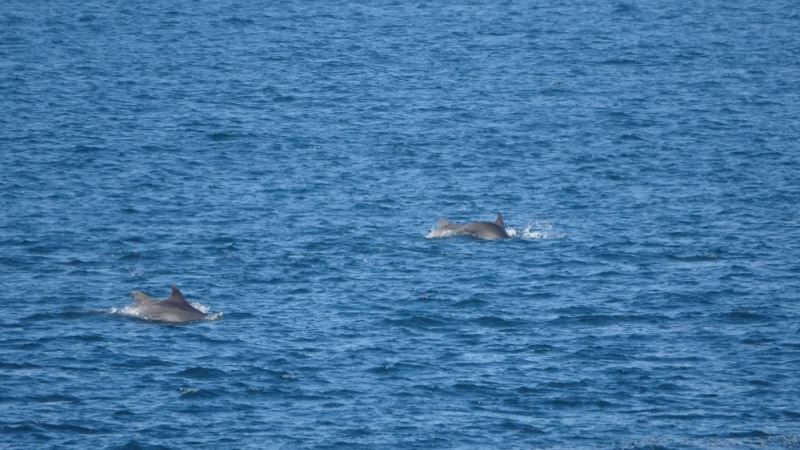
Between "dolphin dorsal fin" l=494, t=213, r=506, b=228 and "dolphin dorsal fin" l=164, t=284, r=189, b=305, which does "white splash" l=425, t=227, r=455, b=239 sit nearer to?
"dolphin dorsal fin" l=494, t=213, r=506, b=228

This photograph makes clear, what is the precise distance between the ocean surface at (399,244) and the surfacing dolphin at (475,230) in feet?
1.87

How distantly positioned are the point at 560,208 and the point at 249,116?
1080 inches

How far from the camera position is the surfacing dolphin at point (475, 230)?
6388 cm

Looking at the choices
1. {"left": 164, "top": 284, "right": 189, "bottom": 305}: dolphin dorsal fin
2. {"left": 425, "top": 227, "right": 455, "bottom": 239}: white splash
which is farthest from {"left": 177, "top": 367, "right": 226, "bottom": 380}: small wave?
{"left": 425, "top": 227, "right": 455, "bottom": 239}: white splash

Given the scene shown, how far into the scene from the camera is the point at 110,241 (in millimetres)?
62344

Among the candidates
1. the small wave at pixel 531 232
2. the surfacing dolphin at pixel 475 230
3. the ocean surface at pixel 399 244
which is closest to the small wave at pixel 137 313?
the ocean surface at pixel 399 244

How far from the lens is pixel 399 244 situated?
63688 mm

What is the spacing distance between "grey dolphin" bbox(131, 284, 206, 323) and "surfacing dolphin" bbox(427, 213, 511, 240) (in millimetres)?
14701

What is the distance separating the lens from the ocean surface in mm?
45781

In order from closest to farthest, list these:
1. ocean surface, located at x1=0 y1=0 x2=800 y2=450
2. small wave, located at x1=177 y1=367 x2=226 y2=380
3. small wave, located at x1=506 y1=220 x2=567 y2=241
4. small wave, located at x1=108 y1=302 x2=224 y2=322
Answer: ocean surface, located at x1=0 y1=0 x2=800 y2=450 < small wave, located at x1=177 y1=367 x2=226 y2=380 < small wave, located at x1=108 y1=302 x2=224 y2=322 < small wave, located at x1=506 y1=220 x2=567 y2=241

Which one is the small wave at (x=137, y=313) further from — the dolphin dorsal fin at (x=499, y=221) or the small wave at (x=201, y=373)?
the dolphin dorsal fin at (x=499, y=221)

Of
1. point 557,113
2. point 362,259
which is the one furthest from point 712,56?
point 362,259

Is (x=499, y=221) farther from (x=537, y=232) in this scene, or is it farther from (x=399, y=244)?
(x=399, y=244)

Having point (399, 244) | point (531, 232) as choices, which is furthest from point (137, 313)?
point (531, 232)
